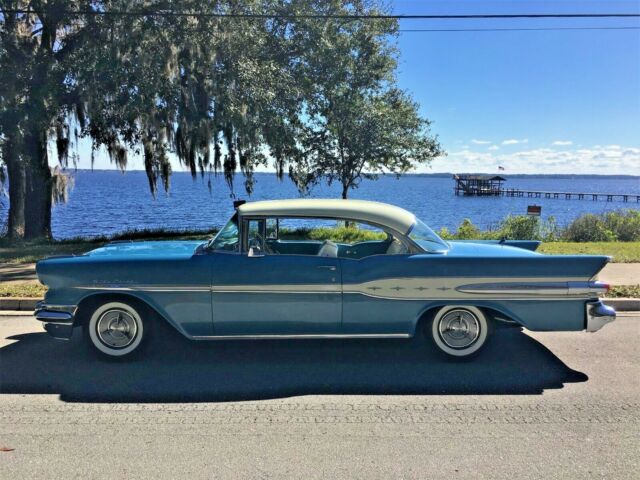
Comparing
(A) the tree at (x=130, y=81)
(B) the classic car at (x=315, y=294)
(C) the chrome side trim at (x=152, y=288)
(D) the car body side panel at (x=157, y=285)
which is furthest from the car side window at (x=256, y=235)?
(A) the tree at (x=130, y=81)

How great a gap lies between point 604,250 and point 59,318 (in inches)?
451

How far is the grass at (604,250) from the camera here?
35.6ft

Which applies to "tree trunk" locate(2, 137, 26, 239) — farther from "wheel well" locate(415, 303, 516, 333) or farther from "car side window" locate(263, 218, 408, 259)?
"wheel well" locate(415, 303, 516, 333)

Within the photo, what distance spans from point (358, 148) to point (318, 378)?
1458 centimetres

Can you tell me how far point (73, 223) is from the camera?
112 feet

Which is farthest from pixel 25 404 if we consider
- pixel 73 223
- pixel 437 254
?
pixel 73 223

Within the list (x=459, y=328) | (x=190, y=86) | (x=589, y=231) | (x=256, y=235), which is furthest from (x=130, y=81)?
(x=589, y=231)

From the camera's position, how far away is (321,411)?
3.88 m

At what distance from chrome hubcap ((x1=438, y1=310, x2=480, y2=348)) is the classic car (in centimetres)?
1

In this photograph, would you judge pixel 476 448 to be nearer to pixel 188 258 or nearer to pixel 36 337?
pixel 188 258

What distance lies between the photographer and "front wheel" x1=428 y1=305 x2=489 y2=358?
16.1 ft

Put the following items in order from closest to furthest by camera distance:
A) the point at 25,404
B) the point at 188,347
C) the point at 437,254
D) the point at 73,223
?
the point at 25,404, the point at 437,254, the point at 188,347, the point at 73,223

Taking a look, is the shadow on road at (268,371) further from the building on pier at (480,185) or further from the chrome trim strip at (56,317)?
the building on pier at (480,185)

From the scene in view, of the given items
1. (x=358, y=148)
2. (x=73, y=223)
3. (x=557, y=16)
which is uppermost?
(x=557, y=16)
